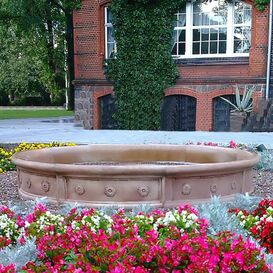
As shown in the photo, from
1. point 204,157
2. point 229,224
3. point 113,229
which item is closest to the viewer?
point 113,229

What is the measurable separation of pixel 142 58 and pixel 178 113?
8.39 feet

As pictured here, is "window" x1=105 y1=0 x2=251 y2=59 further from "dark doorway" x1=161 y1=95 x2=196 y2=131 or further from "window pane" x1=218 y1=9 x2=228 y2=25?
"dark doorway" x1=161 y1=95 x2=196 y2=131

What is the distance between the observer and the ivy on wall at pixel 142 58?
18.4 metres

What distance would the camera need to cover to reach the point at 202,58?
60.2 ft

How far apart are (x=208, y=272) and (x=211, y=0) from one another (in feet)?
55.1

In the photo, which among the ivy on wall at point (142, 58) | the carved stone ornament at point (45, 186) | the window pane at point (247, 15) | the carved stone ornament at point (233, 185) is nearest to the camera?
the carved stone ornament at point (45, 186)

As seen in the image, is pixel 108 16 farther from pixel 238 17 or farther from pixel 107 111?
pixel 238 17

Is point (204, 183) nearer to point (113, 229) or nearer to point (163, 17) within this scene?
point (113, 229)

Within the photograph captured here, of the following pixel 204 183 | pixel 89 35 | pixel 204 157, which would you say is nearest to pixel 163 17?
pixel 89 35

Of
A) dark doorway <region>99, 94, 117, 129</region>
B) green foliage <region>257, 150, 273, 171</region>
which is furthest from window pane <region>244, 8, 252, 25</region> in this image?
green foliage <region>257, 150, 273, 171</region>

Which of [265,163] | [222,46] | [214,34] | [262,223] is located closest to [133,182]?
[262,223]

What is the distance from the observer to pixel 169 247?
10.0ft

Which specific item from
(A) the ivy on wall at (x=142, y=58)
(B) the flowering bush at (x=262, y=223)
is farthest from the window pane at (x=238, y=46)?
(B) the flowering bush at (x=262, y=223)

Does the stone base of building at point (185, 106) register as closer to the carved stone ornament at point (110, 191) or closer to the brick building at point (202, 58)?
the brick building at point (202, 58)
